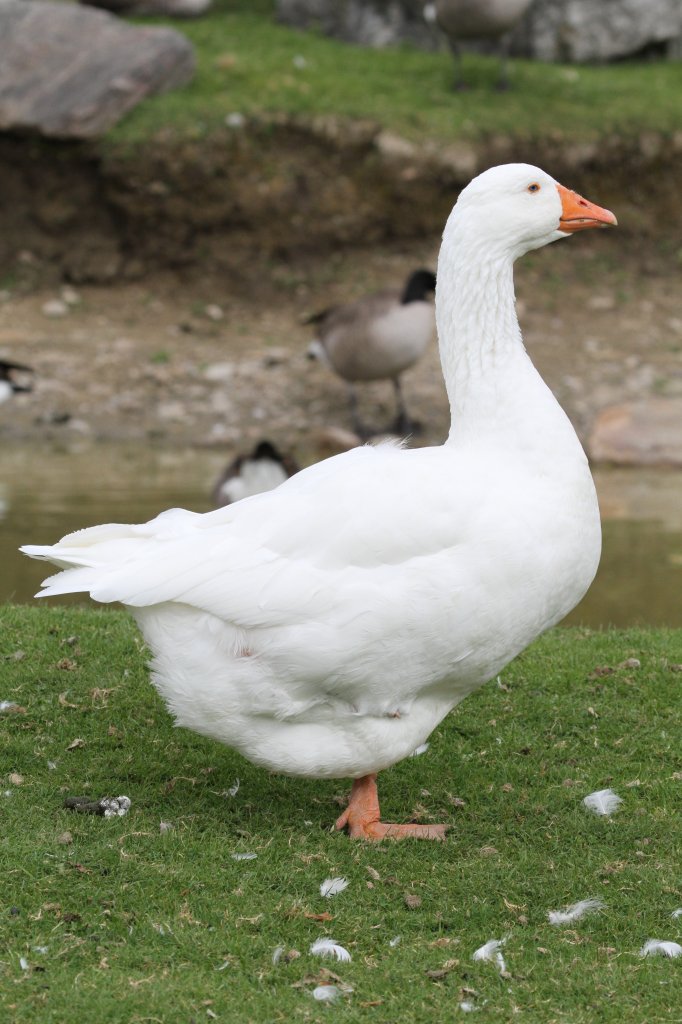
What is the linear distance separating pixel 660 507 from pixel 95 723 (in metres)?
6.68

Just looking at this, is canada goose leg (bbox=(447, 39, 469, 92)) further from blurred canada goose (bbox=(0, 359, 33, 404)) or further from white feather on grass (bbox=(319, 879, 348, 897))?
white feather on grass (bbox=(319, 879, 348, 897))

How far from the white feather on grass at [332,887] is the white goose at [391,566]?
0.40 m

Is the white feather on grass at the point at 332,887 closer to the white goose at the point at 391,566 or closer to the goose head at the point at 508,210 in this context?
the white goose at the point at 391,566

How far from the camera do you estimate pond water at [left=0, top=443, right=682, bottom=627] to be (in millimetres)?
8625

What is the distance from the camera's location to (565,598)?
4523 millimetres

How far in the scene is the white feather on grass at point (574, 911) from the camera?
13.9 ft

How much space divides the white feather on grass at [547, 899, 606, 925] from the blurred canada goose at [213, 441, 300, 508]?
6096 mm

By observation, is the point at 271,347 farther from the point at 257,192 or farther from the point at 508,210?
the point at 508,210

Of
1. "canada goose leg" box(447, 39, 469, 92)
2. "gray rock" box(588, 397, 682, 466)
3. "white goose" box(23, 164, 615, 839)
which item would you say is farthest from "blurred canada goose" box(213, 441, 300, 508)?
"canada goose leg" box(447, 39, 469, 92)

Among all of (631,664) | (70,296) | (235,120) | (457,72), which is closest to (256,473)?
(631,664)

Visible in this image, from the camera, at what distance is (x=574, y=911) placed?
4.27 metres

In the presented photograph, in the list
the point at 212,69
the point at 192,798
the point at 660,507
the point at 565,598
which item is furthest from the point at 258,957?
the point at 212,69

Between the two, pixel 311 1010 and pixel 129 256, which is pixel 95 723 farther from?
pixel 129 256

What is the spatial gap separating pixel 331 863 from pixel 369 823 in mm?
321
